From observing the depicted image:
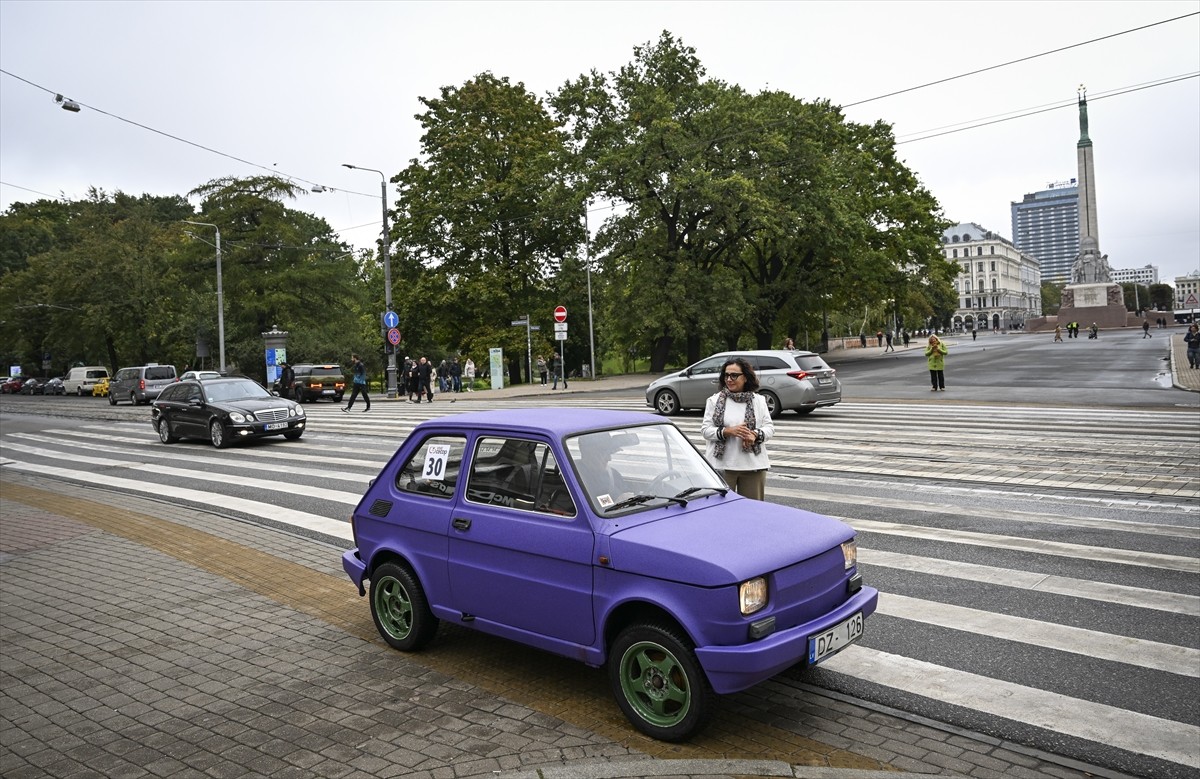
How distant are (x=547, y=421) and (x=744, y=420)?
6.84 feet

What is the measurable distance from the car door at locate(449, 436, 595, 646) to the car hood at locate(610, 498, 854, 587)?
30cm

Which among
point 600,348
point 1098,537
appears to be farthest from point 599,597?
point 600,348

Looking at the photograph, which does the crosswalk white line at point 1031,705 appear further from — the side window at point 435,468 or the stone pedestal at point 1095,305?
the stone pedestal at point 1095,305

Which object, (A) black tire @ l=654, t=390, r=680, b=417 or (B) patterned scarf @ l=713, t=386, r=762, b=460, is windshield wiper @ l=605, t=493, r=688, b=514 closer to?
(B) patterned scarf @ l=713, t=386, r=762, b=460

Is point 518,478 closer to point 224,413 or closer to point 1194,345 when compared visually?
point 224,413

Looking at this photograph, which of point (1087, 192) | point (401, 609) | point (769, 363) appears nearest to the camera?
point (401, 609)

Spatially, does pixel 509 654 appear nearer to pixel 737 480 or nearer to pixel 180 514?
pixel 737 480

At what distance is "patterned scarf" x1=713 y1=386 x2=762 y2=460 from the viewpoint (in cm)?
662

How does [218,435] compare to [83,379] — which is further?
[83,379]

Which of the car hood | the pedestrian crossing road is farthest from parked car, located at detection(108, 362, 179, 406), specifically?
the car hood

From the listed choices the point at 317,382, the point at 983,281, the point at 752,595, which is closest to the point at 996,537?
the point at 752,595

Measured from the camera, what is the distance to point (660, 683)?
4.22m

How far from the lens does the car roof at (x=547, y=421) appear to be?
Result: 4.98 metres

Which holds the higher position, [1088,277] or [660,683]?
[1088,277]
